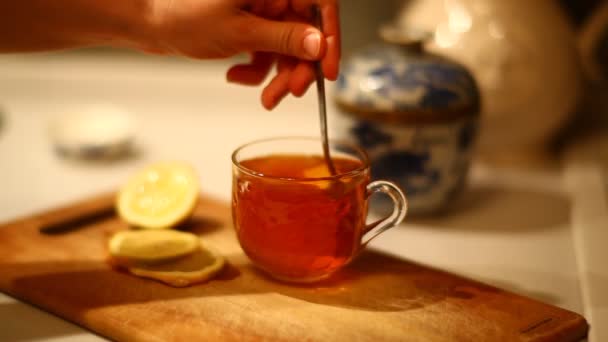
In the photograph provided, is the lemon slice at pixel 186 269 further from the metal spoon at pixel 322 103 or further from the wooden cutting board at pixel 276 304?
the metal spoon at pixel 322 103

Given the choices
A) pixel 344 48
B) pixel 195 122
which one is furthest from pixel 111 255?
pixel 344 48

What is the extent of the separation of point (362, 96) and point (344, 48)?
0.66 metres

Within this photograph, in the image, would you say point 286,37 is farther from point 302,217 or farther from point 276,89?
point 302,217

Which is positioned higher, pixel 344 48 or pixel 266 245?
pixel 344 48

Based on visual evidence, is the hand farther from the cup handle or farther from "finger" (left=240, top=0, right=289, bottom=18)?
the cup handle

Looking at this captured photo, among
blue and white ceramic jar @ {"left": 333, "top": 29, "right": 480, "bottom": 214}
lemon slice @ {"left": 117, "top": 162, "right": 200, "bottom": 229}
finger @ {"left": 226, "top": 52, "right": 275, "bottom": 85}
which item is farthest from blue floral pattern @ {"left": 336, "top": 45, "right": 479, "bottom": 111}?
lemon slice @ {"left": 117, "top": 162, "right": 200, "bottom": 229}

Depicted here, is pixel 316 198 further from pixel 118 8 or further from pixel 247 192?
pixel 118 8

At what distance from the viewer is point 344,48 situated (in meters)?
1.69

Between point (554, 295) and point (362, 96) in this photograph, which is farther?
point (362, 96)

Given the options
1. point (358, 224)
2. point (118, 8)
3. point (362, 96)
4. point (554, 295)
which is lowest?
point (554, 295)

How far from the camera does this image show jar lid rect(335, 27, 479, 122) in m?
1.03

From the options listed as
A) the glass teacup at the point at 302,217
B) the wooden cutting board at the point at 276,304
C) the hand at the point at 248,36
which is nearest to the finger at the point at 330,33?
the hand at the point at 248,36

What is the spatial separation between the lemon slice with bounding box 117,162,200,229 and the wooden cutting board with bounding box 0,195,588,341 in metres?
0.09

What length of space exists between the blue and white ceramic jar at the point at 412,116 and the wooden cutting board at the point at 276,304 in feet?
0.60
